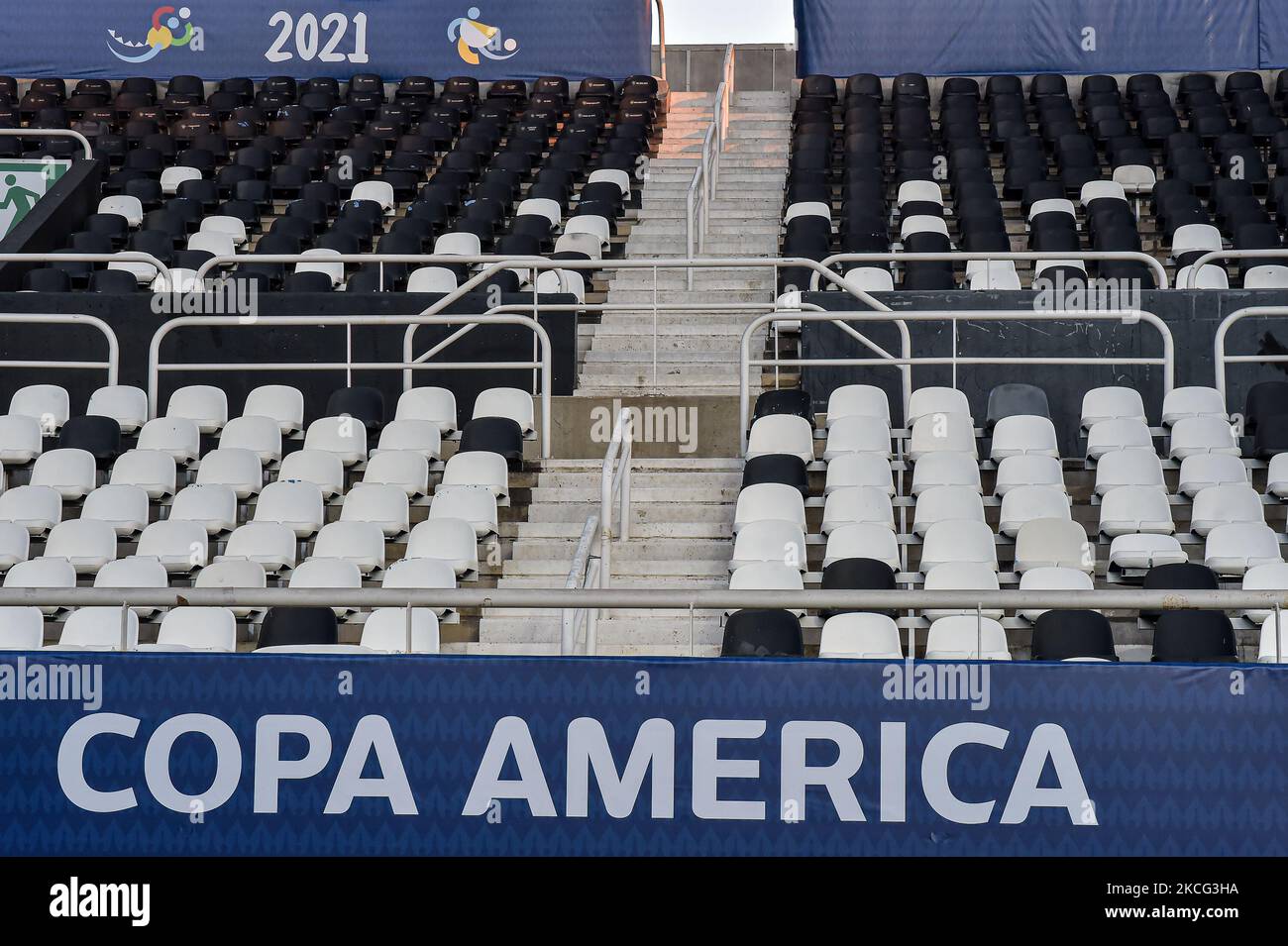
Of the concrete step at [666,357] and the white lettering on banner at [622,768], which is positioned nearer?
the white lettering on banner at [622,768]

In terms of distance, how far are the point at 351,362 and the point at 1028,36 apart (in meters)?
8.63

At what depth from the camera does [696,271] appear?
13.2 meters

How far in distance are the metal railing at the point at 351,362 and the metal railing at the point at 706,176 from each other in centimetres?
215

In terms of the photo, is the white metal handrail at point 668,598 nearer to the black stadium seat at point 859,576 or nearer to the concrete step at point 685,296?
the black stadium seat at point 859,576

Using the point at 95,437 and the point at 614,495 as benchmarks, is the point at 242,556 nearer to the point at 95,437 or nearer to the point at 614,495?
the point at 95,437

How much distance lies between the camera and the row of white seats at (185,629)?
26.2 ft

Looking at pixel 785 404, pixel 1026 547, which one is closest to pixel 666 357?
pixel 785 404

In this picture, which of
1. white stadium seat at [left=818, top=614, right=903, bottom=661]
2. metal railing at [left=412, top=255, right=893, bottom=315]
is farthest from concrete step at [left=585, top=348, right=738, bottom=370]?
white stadium seat at [left=818, top=614, right=903, bottom=661]

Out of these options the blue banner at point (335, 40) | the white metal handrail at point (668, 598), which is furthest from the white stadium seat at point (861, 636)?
the blue banner at point (335, 40)

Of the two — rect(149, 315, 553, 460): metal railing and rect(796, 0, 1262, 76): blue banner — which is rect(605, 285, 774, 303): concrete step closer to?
rect(149, 315, 553, 460): metal railing

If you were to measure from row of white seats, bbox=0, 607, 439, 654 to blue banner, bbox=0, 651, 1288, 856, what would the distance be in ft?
5.20

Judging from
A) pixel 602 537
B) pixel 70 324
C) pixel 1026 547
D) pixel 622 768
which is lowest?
pixel 622 768

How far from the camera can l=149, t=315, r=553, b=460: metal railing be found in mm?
10523
